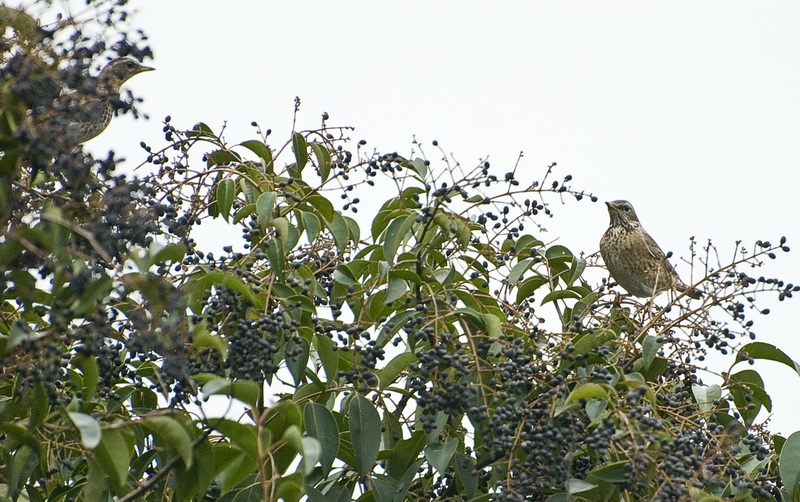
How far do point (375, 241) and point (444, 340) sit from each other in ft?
2.66

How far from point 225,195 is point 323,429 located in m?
0.98

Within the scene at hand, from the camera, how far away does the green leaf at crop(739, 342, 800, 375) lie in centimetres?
336

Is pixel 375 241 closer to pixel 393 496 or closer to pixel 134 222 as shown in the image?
pixel 393 496

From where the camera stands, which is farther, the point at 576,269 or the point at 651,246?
the point at 651,246

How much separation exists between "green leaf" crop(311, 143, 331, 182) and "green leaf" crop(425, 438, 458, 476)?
4.06ft

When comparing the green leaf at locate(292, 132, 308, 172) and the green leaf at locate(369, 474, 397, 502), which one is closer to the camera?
the green leaf at locate(369, 474, 397, 502)

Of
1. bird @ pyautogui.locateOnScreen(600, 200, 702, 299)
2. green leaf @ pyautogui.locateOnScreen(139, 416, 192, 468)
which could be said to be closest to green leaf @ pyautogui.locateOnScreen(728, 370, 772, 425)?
green leaf @ pyautogui.locateOnScreen(139, 416, 192, 468)

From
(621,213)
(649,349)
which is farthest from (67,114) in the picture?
(621,213)

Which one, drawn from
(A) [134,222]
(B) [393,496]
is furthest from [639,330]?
(A) [134,222]

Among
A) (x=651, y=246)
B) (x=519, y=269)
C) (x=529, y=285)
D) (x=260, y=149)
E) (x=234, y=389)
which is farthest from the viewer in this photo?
(x=651, y=246)

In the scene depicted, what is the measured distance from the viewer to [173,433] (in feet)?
7.87

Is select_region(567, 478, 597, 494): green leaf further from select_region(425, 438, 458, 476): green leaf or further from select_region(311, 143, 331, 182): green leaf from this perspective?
select_region(311, 143, 331, 182): green leaf

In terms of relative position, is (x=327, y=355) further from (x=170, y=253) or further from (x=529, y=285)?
(x=529, y=285)

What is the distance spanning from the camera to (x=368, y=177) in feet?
12.8
